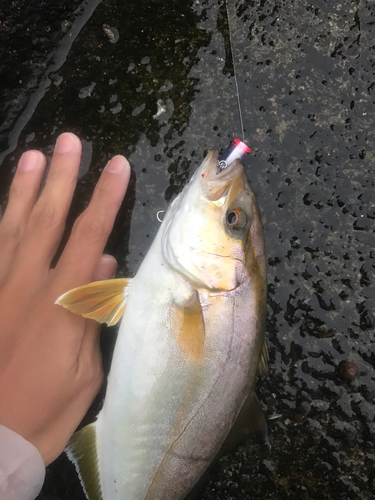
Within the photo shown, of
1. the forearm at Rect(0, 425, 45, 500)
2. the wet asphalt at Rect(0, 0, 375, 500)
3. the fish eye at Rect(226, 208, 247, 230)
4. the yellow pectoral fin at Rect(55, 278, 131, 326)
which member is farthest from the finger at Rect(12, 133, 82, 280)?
the fish eye at Rect(226, 208, 247, 230)

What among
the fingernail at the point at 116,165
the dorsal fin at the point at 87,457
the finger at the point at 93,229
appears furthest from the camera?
the fingernail at the point at 116,165

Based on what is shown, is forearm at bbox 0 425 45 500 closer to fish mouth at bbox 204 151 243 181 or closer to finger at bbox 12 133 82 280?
finger at bbox 12 133 82 280

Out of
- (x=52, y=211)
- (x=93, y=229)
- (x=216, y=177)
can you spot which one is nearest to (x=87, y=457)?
(x=93, y=229)

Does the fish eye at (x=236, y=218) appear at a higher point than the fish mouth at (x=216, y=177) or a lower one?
lower

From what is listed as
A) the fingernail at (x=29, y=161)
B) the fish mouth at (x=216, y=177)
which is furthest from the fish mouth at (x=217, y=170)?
the fingernail at (x=29, y=161)

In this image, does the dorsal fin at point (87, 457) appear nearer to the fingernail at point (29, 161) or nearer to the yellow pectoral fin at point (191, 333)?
the yellow pectoral fin at point (191, 333)

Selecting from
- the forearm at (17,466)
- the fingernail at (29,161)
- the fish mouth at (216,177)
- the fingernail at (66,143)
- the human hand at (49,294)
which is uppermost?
the fish mouth at (216,177)

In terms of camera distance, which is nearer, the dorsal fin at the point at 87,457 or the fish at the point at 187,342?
the fish at the point at 187,342
